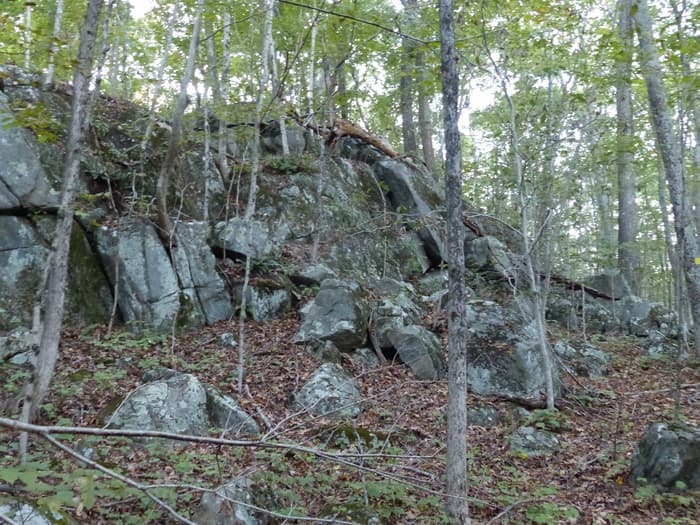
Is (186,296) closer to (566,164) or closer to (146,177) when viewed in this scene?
(146,177)

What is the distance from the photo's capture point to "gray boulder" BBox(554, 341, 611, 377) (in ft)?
30.5

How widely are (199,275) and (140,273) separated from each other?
1074 mm

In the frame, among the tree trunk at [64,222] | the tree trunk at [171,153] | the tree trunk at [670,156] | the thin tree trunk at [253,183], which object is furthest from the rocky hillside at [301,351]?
the tree trunk at [670,156]

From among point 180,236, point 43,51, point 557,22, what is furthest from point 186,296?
point 557,22

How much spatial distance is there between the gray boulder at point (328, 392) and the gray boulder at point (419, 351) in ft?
4.44

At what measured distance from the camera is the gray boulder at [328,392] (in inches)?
267

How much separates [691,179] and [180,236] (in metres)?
Answer: 13.7

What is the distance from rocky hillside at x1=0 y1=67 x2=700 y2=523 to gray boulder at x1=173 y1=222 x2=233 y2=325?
37mm

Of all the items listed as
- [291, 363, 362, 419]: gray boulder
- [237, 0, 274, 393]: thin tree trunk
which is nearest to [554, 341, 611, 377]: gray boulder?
[291, 363, 362, 419]: gray boulder

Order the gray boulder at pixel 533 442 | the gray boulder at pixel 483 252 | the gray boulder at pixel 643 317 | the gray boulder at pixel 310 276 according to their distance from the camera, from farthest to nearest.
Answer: the gray boulder at pixel 643 317
the gray boulder at pixel 483 252
the gray boulder at pixel 310 276
the gray boulder at pixel 533 442

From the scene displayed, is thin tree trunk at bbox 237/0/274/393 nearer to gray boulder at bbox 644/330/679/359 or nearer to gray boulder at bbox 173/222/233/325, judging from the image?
gray boulder at bbox 173/222/233/325

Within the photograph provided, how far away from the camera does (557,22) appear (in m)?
7.86

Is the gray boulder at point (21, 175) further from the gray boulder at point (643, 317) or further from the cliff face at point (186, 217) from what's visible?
the gray boulder at point (643, 317)

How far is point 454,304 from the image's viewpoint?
471 centimetres
